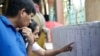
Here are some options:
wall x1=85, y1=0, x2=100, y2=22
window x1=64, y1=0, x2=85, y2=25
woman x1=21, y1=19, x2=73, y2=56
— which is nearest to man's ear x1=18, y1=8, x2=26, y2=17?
woman x1=21, y1=19, x2=73, y2=56

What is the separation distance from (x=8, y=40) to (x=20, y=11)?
0.20 m

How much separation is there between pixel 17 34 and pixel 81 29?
0.39m

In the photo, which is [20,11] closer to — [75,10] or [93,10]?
[93,10]

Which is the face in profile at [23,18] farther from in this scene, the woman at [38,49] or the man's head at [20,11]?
the woman at [38,49]

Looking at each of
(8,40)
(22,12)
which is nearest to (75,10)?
(22,12)

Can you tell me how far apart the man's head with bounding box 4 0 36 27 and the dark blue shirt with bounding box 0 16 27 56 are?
0.21 ft

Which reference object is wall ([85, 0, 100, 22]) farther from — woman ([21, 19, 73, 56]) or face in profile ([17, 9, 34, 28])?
face in profile ([17, 9, 34, 28])

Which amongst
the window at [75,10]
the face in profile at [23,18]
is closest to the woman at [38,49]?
the face in profile at [23,18]

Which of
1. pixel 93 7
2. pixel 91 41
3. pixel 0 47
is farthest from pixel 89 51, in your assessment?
pixel 93 7

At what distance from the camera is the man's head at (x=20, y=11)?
1900mm

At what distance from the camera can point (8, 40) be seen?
1.82 metres

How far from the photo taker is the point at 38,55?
3008mm

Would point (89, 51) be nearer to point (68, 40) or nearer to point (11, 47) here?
point (11, 47)

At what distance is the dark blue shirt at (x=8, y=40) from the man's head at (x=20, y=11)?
64mm
